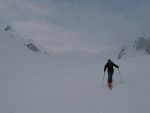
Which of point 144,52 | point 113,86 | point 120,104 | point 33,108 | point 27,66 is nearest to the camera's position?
point 120,104

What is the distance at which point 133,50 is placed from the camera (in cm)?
16162

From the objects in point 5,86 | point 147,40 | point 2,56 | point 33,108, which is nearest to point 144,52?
point 147,40

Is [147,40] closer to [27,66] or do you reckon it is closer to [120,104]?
[27,66]

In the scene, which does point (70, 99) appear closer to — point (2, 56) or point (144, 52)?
point (2, 56)

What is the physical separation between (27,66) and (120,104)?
116ft

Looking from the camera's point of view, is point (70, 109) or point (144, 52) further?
point (144, 52)

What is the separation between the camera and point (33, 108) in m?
17.6

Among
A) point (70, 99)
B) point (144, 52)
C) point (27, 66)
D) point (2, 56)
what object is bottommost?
point (70, 99)

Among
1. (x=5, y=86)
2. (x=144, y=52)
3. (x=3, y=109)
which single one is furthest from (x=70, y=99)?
(x=144, y=52)

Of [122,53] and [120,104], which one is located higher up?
[122,53]

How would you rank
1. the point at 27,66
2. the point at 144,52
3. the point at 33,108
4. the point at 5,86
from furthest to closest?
1. the point at 144,52
2. the point at 27,66
3. the point at 5,86
4. the point at 33,108

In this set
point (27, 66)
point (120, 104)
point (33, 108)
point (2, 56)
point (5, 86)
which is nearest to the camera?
point (120, 104)

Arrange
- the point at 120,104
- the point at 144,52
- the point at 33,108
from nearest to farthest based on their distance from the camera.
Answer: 1. the point at 120,104
2. the point at 33,108
3. the point at 144,52

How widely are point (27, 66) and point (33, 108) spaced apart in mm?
31650
